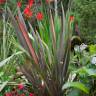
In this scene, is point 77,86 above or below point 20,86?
above

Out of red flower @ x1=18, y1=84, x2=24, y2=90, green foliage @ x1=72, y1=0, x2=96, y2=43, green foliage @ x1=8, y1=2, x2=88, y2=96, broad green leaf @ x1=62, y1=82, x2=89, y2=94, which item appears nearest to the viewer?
broad green leaf @ x1=62, y1=82, x2=89, y2=94

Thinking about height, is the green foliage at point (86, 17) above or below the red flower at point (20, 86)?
below

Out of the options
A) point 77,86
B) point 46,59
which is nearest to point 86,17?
point 46,59

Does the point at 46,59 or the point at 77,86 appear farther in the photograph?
the point at 46,59

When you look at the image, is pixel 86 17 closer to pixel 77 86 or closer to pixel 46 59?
pixel 46 59

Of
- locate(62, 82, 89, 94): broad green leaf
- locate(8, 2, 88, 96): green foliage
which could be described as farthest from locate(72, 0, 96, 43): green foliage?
locate(62, 82, 89, 94): broad green leaf

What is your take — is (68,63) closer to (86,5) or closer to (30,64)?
(30,64)

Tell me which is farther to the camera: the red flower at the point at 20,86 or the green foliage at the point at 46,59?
the red flower at the point at 20,86

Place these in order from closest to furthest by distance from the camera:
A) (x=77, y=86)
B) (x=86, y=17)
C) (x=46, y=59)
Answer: (x=77, y=86), (x=46, y=59), (x=86, y=17)

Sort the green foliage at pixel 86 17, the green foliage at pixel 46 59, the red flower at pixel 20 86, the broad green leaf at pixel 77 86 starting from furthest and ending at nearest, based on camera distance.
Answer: the green foliage at pixel 86 17, the red flower at pixel 20 86, the green foliage at pixel 46 59, the broad green leaf at pixel 77 86

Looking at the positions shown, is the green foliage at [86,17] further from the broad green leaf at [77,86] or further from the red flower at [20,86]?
the broad green leaf at [77,86]

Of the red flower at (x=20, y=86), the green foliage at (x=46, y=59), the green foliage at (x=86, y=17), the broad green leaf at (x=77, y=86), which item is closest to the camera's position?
the broad green leaf at (x=77, y=86)

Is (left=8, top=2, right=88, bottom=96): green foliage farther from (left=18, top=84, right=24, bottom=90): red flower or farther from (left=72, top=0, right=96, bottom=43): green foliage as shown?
(left=72, top=0, right=96, bottom=43): green foliage

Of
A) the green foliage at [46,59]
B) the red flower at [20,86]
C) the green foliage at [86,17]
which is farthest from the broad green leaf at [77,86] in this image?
the green foliage at [86,17]
